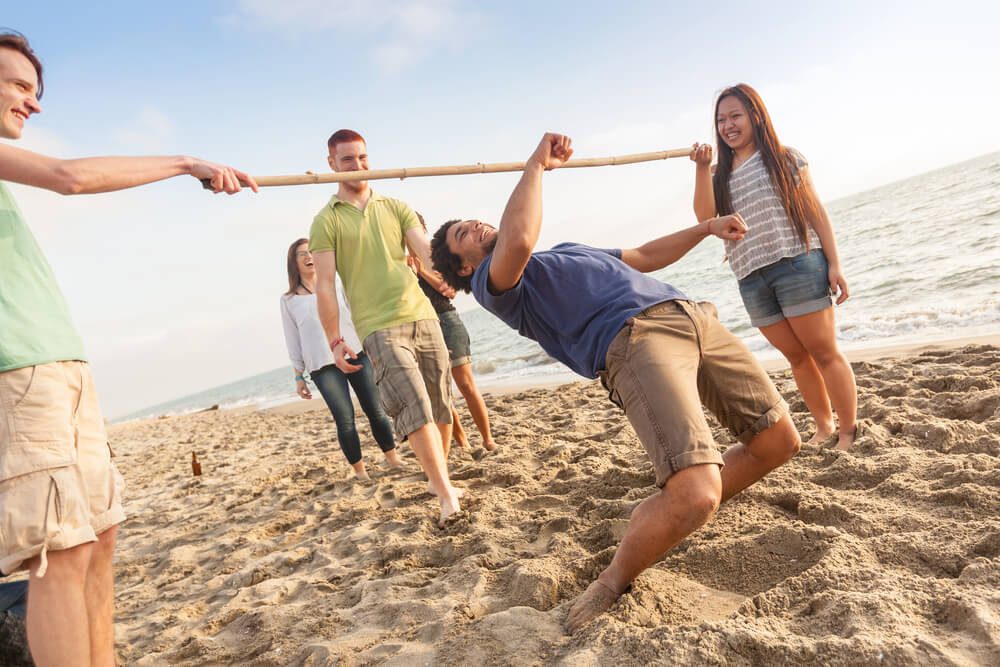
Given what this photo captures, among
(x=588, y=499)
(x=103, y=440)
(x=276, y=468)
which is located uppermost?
(x=103, y=440)

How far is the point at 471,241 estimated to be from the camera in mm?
2672

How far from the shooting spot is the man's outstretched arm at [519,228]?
220 cm

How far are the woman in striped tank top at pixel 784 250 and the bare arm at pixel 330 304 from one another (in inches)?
82.5

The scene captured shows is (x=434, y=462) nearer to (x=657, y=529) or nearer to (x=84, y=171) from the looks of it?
(x=657, y=529)

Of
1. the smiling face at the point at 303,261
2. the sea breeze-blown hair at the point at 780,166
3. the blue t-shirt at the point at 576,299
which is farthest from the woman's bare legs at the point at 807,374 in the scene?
the smiling face at the point at 303,261

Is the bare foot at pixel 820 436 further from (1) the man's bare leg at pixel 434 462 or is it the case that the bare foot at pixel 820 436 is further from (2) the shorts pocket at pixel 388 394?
(2) the shorts pocket at pixel 388 394

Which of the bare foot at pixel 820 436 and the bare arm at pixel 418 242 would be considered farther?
the bare arm at pixel 418 242

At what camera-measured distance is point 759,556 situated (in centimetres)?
230

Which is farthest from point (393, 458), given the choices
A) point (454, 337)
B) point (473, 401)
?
point (454, 337)

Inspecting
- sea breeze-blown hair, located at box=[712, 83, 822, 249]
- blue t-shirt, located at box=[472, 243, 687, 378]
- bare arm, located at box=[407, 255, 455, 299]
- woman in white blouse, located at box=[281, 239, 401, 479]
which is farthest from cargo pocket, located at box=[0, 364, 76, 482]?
sea breeze-blown hair, located at box=[712, 83, 822, 249]

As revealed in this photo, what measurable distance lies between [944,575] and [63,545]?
8.58 ft

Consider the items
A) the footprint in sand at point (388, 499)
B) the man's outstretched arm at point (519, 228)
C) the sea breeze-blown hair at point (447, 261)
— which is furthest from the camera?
the footprint in sand at point (388, 499)

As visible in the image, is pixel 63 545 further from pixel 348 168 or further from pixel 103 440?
pixel 348 168

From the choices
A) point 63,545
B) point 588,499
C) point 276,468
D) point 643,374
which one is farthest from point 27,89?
point 276,468
